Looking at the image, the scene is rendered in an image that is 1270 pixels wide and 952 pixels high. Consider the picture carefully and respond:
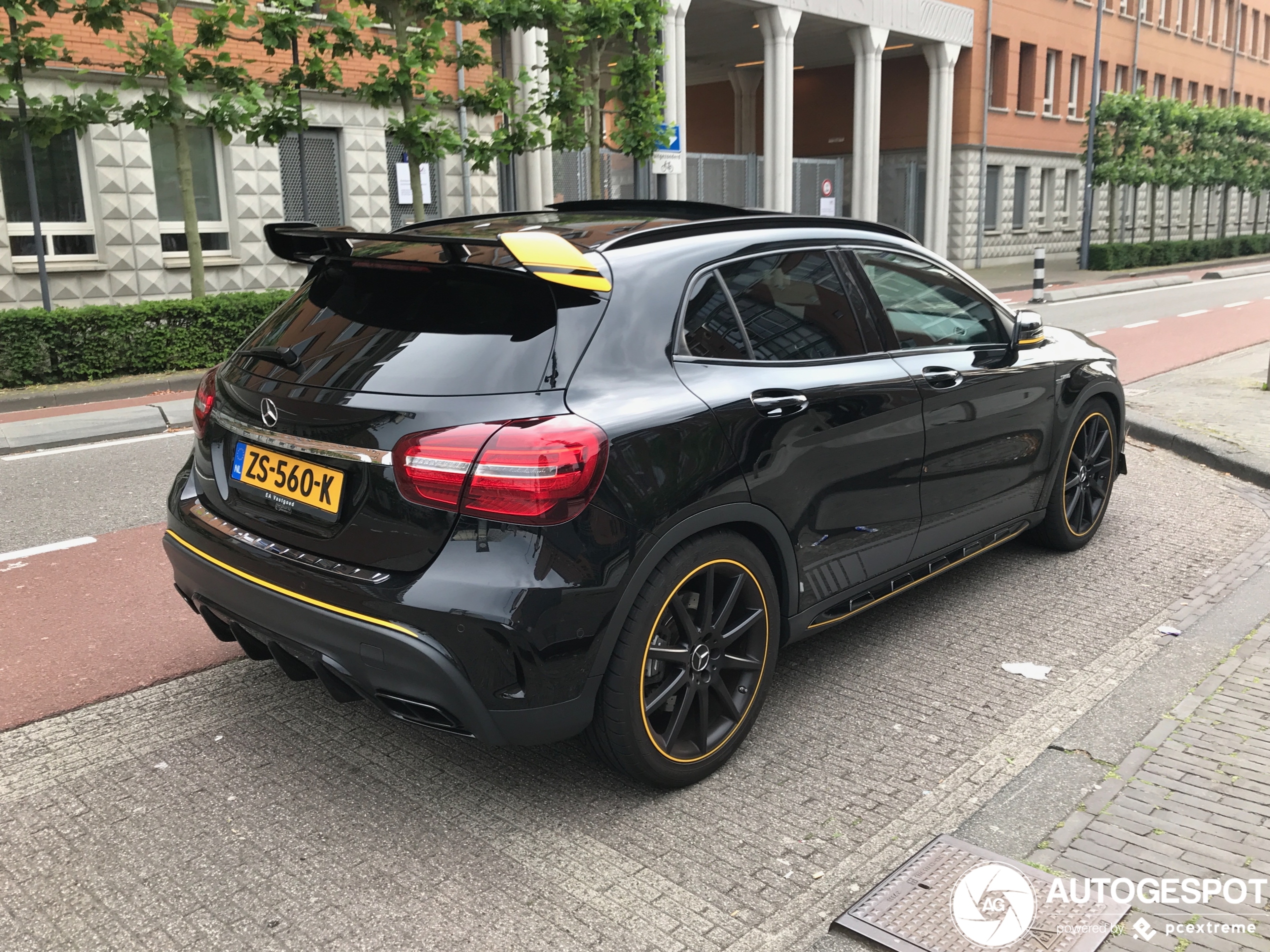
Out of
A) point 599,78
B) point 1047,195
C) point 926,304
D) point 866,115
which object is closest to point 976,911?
point 926,304

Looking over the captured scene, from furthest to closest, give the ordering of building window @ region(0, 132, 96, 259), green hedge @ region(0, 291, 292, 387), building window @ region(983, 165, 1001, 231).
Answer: building window @ region(983, 165, 1001, 231)
building window @ region(0, 132, 96, 259)
green hedge @ region(0, 291, 292, 387)

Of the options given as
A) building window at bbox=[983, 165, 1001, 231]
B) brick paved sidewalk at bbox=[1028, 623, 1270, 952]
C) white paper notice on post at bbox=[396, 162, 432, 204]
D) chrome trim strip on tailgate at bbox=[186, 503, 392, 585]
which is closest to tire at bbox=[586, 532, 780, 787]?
chrome trim strip on tailgate at bbox=[186, 503, 392, 585]

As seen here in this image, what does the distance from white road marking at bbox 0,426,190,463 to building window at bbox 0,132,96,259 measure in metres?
8.24

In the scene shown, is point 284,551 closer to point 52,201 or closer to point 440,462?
point 440,462

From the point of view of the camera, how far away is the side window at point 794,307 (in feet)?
12.2

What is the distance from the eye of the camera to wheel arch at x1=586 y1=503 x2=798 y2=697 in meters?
3.09

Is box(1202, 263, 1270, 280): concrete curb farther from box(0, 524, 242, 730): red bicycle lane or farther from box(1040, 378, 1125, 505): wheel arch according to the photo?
box(0, 524, 242, 730): red bicycle lane

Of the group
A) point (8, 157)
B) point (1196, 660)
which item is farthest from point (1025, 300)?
point (1196, 660)

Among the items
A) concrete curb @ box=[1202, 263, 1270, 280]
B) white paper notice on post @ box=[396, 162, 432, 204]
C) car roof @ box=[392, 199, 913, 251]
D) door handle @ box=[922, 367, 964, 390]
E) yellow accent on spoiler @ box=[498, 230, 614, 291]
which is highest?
white paper notice on post @ box=[396, 162, 432, 204]

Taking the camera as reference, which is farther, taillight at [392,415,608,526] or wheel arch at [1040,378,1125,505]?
wheel arch at [1040,378,1125,505]

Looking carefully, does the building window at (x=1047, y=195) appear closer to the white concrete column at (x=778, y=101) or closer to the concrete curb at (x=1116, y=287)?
the concrete curb at (x=1116, y=287)

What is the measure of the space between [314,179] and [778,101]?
1287cm

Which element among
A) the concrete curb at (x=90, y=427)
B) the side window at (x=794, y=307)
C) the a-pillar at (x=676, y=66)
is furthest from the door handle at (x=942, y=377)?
the a-pillar at (x=676, y=66)

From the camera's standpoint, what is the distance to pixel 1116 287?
91.9 ft
